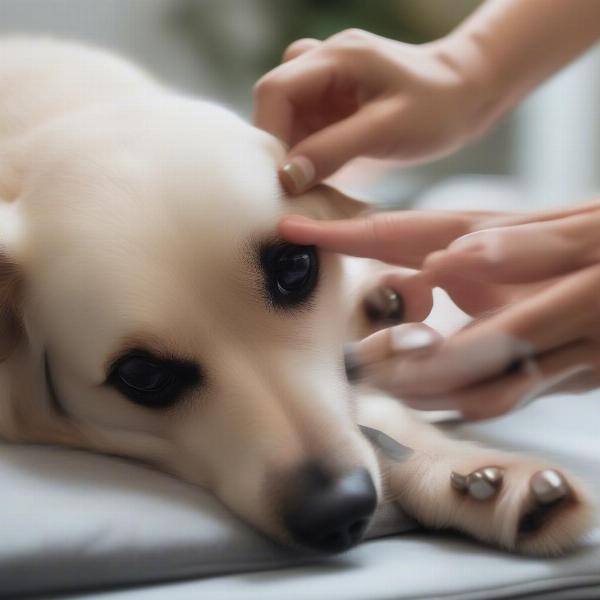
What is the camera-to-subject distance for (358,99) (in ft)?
3.71

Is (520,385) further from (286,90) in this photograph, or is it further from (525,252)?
(286,90)

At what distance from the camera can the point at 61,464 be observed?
96 cm

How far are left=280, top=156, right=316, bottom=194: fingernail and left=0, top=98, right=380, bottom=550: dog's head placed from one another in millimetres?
22

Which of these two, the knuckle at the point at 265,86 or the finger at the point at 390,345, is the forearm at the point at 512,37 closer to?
the knuckle at the point at 265,86

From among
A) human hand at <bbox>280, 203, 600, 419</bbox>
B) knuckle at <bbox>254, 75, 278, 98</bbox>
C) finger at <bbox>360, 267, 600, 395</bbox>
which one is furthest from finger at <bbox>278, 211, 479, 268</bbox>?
knuckle at <bbox>254, 75, 278, 98</bbox>

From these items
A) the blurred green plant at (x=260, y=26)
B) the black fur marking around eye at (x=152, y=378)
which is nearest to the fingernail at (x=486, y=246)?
the black fur marking around eye at (x=152, y=378)

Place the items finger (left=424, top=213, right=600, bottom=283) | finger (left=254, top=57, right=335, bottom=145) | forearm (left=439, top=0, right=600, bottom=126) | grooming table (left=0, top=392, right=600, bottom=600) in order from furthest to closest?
1. forearm (left=439, top=0, right=600, bottom=126)
2. finger (left=254, top=57, right=335, bottom=145)
3. finger (left=424, top=213, right=600, bottom=283)
4. grooming table (left=0, top=392, right=600, bottom=600)

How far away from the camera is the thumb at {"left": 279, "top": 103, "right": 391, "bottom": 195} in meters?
1.02

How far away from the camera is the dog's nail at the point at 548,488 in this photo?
32.4 inches

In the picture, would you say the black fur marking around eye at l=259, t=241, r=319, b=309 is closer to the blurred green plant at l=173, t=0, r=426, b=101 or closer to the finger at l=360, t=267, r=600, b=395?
the finger at l=360, t=267, r=600, b=395

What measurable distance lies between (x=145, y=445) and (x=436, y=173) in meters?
0.67

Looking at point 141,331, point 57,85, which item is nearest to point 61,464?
point 141,331

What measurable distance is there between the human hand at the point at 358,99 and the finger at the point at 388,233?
0.32 feet

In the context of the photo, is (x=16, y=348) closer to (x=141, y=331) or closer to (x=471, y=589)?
(x=141, y=331)
